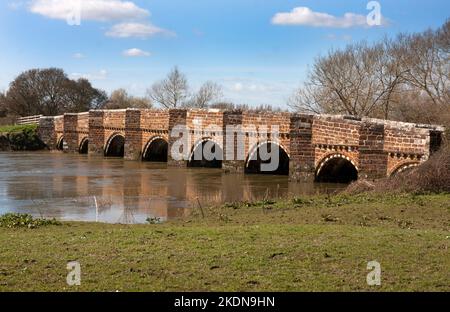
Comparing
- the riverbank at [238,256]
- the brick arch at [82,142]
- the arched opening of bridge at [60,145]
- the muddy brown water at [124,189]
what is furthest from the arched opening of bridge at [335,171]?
the arched opening of bridge at [60,145]

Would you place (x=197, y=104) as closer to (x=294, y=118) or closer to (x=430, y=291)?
(x=294, y=118)

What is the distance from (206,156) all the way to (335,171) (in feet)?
30.0

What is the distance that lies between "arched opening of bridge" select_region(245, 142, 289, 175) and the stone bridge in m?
0.07

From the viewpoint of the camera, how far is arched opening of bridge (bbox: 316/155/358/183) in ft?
72.6

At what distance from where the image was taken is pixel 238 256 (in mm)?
7598

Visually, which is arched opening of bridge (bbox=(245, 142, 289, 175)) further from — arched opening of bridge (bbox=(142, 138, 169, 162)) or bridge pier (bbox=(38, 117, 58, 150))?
bridge pier (bbox=(38, 117, 58, 150))

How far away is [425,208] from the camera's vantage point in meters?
12.5

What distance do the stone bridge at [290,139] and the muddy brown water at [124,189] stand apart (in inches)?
43.1

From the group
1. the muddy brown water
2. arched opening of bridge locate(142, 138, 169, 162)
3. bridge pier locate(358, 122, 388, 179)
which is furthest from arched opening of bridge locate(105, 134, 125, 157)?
bridge pier locate(358, 122, 388, 179)

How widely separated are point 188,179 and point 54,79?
41.4 meters

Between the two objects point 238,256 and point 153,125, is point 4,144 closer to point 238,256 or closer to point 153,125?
point 153,125
